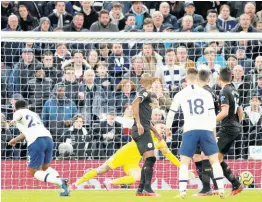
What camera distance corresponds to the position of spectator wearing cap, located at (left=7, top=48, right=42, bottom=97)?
64.3 ft

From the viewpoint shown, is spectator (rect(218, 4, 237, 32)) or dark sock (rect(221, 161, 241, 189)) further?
spectator (rect(218, 4, 237, 32))

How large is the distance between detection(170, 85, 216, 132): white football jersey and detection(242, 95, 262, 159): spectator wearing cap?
392cm

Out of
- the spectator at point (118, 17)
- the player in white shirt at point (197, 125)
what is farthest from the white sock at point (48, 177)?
the spectator at point (118, 17)

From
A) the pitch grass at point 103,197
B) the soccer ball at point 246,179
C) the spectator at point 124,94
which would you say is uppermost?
the spectator at point 124,94

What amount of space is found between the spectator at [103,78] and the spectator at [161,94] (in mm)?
1082

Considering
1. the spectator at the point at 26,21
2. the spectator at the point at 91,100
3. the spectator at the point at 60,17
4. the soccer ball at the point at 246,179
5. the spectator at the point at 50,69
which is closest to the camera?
the soccer ball at the point at 246,179

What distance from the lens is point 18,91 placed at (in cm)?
1964

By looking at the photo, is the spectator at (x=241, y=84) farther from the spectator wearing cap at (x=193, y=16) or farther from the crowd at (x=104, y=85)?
the spectator wearing cap at (x=193, y=16)

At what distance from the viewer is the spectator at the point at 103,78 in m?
19.8

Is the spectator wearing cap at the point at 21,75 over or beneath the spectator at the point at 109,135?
over

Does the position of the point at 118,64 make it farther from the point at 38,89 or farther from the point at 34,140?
the point at 34,140

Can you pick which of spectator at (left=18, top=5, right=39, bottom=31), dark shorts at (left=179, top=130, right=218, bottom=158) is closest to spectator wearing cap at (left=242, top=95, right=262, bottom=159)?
dark shorts at (left=179, top=130, right=218, bottom=158)

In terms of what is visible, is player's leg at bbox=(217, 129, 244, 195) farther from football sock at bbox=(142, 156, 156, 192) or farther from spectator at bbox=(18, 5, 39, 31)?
spectator at bbox=(18, 5, 39, 31)

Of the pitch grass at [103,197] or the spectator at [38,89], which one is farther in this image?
the spectator at [38,89]
